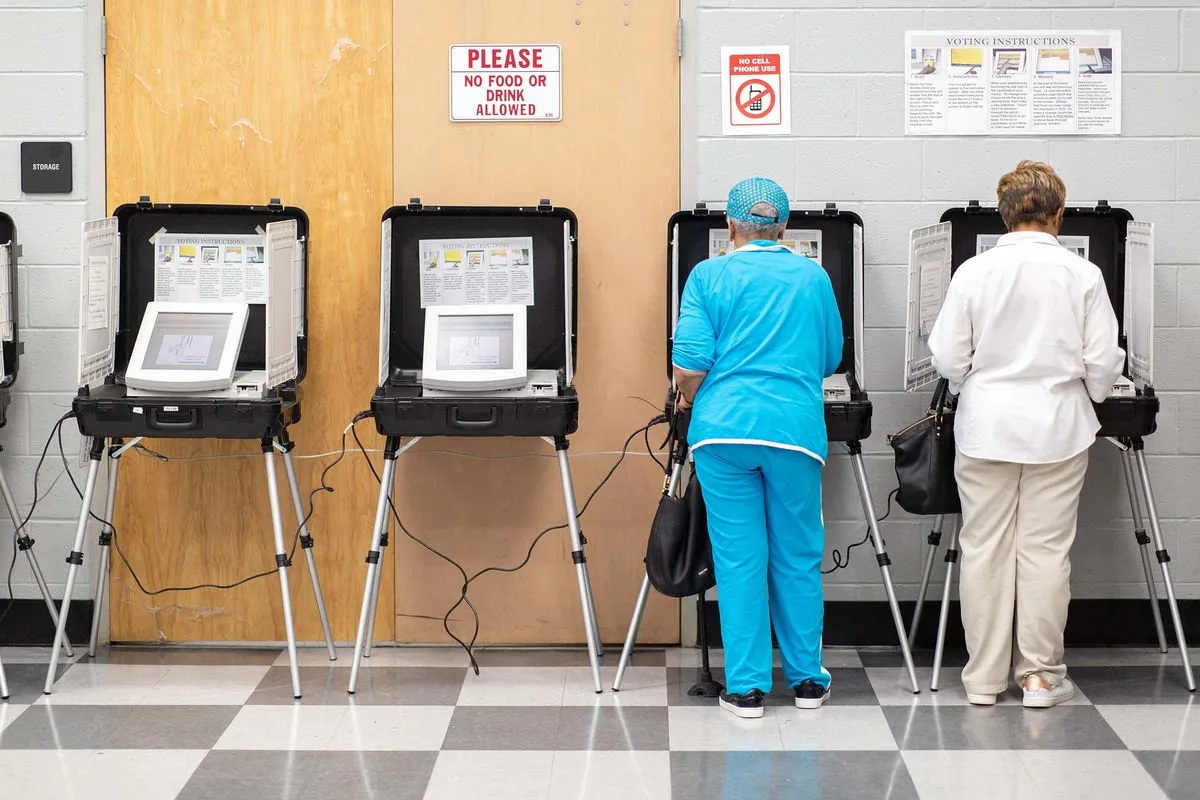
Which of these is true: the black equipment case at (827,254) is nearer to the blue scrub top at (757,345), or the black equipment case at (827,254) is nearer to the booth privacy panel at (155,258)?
the blue scrub top at (757,345)

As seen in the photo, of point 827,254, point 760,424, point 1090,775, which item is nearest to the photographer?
point 1090,775

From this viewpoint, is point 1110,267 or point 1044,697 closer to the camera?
point 1044,697

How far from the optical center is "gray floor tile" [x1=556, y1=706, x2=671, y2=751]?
2.94 meters

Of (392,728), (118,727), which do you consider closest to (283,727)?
(392,728)

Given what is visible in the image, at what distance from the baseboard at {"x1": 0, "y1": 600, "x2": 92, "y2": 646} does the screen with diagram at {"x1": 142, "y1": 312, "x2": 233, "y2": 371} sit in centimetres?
90

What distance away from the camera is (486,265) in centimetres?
356

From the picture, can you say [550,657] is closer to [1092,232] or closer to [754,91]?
[754,91]

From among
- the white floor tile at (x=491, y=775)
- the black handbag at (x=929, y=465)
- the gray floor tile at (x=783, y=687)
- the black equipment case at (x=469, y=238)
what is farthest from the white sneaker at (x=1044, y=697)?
the black equipment case at (x=469, y=238)

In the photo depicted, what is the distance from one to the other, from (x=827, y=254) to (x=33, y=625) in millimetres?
2464

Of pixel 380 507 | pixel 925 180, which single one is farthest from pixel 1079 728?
pixel 380 507

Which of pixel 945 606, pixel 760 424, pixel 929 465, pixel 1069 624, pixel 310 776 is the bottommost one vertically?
pixel 310 776

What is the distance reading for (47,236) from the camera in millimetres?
3658

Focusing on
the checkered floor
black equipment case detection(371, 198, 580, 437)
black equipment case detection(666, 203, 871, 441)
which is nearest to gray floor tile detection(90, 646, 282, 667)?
the checkered floor

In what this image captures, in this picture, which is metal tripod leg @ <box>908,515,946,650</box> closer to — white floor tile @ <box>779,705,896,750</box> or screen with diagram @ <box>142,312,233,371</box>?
white floor tile @ <box>779,705,896,750</box>
